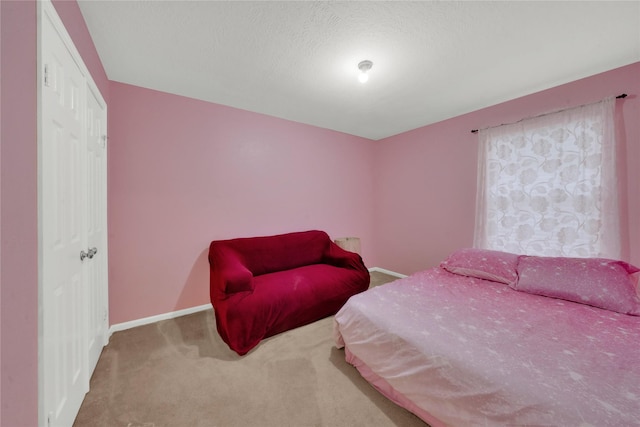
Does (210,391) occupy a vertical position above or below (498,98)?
below

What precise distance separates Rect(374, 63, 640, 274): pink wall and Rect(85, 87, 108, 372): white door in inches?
149

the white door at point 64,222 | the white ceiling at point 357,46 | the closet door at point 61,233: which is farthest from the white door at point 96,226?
the white ceiling at point 357,46

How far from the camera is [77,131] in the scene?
135 centimetres

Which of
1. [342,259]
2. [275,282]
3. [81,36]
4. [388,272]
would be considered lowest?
[388,272]

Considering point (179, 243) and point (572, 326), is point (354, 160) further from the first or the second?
point (572, 326)

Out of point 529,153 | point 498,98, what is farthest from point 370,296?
point 498,98

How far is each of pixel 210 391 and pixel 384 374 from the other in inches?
46.1

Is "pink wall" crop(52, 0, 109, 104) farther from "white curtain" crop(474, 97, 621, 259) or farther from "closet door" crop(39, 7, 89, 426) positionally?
"white curtain" crop(474, 97, 621, 259)

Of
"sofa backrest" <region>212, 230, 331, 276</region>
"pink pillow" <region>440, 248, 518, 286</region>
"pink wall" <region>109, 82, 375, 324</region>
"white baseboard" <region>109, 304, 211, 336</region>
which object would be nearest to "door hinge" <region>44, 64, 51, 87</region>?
"pink wall" <region>109, 82, 375, 324</region>

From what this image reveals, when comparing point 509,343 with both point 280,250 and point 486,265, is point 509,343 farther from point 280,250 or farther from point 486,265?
point 280,250

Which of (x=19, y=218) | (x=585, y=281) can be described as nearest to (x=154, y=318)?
(x=19, y=218)

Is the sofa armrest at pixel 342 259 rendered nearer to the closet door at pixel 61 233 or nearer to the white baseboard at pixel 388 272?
the white baseboard at pixel 388 272

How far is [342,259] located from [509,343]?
1914mm

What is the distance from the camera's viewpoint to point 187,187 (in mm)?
2605
